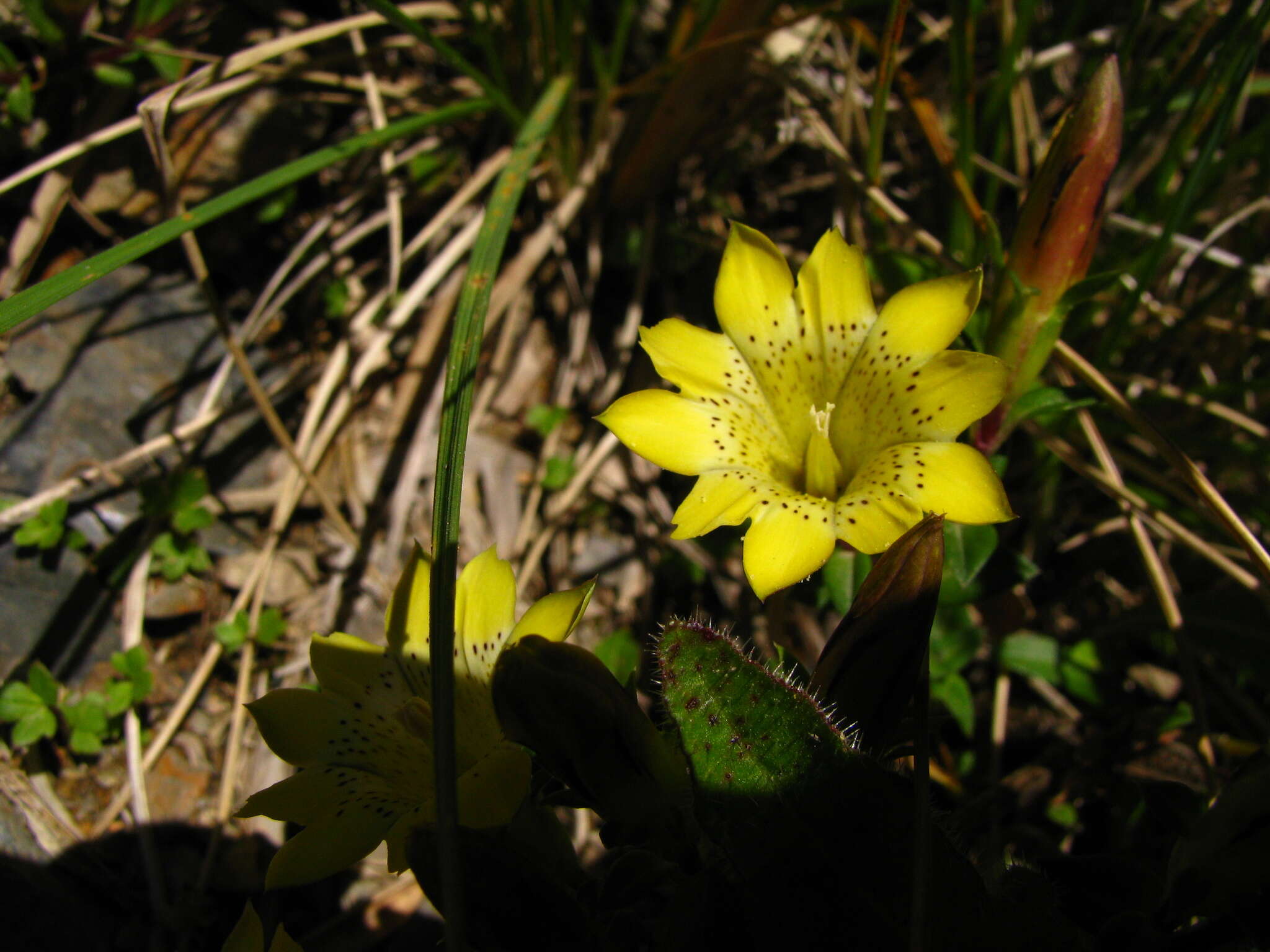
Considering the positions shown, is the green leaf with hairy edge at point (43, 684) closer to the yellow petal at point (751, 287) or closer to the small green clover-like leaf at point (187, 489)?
the small green clover-like leaf at point (187, 489)

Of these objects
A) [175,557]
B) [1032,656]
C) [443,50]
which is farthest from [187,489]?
[1032,656]

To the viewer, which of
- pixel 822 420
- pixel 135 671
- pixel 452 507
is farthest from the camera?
pixel 135 671

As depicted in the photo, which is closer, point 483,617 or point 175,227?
point 483,617

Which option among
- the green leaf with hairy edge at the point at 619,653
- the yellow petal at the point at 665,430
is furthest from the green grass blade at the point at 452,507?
the green leaf with hairy edge at the point at 619,653

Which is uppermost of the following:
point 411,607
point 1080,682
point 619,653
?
point 411,607

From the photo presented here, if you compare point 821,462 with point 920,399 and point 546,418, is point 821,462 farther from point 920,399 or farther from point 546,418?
point 546,418

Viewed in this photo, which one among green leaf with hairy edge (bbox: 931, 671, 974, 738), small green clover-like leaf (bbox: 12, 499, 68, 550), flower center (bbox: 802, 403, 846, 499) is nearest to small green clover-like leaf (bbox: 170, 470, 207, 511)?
small green clover-like leaf (bbox: 12, 499, 68, 550)

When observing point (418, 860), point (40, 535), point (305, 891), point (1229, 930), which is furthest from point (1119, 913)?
point (40, 535)

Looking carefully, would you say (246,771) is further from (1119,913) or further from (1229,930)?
(1229,930)

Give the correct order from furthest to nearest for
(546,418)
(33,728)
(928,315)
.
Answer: (546,418) → (33,728) → (928,315)
